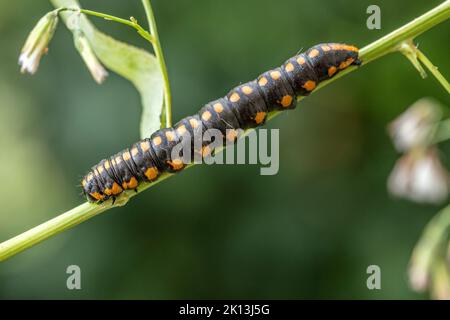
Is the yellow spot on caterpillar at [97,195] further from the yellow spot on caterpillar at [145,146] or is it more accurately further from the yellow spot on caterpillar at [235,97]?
the yellow spot on caterpillar at [235,97]

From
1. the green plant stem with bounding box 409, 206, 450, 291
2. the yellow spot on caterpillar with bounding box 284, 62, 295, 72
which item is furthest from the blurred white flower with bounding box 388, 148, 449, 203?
the yellow spot on caterpillar with bounding box 284, 62, 295, 72

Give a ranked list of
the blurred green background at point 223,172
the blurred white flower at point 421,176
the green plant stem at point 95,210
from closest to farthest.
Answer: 1. the green plant stem at point 95,210
2. the blurred white flower at point 421,176
3. the blurred green background at point 223,172

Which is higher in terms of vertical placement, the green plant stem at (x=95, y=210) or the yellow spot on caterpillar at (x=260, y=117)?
the yellow spot on caterpillar at (x=260, y=117)

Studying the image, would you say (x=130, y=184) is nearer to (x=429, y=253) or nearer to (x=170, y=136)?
(x=170, y=136)

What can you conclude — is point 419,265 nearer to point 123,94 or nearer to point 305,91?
point 305,91

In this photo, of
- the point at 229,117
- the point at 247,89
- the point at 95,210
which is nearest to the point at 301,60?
the point at 247,89

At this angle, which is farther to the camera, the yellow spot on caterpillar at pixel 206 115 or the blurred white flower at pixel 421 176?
the blurred white flower at pixel 421 176

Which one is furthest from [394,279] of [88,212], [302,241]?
[88,212]

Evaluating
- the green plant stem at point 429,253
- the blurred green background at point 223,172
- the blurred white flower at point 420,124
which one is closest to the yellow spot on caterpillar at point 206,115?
the blurred white flower at point 420,124
